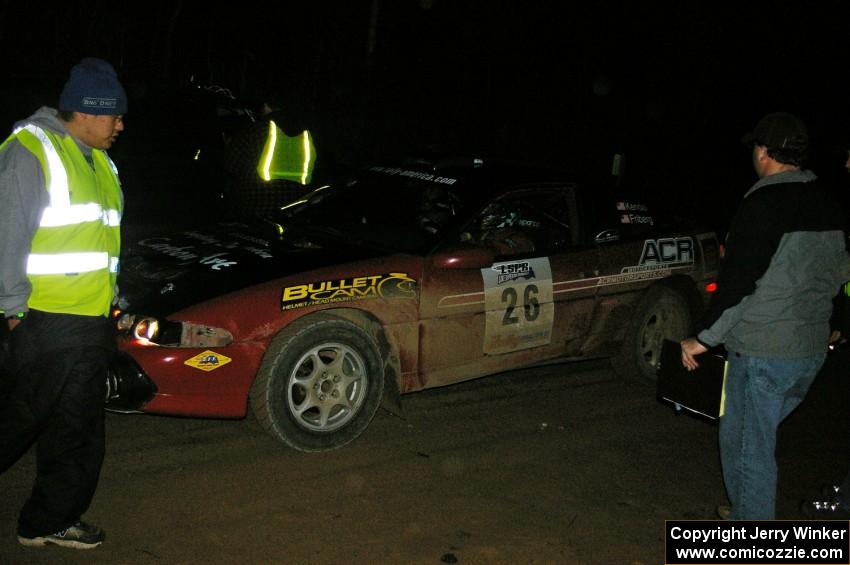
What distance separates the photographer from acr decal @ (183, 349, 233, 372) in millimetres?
4633

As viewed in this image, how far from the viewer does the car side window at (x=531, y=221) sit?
608cm

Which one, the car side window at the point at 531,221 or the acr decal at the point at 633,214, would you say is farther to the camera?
the acr decal at the point at 633,214

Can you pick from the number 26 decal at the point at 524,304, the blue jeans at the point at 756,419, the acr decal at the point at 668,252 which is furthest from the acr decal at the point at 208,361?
the acr decal at the point at 668,252

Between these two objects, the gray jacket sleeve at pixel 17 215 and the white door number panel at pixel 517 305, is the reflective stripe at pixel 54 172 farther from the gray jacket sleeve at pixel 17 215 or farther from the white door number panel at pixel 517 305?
the white door number panel at pixel 517 305

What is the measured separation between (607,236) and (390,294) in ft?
6.25

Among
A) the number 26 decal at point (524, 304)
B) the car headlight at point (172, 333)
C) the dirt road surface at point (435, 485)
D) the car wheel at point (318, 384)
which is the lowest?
the dirt road surface at point (435, 485)

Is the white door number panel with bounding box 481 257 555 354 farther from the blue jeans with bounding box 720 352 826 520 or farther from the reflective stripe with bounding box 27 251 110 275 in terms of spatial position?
the reflective stripe with bounding box 27 251 110 275

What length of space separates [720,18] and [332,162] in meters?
13.6

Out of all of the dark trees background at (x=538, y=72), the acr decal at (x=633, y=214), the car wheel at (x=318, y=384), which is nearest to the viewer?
the car wheel at (x=318, y=384)

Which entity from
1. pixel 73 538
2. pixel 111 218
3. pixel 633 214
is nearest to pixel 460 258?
pixel 633 214

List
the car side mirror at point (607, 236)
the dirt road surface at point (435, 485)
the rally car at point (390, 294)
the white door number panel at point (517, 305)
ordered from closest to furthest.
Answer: the dirt road surface at point (435, 485), the rally car at point (390, 294), the white door number panel at point (517, 305), the car side mirror at point (607, 236)

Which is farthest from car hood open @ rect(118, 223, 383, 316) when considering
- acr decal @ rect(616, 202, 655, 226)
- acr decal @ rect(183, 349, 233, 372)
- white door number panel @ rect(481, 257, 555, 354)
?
acr decal @ rect(616, 202, 655, 226)

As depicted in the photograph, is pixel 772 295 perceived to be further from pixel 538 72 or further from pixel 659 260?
pixel 538 72

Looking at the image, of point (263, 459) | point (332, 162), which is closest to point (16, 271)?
point (263, 459)
